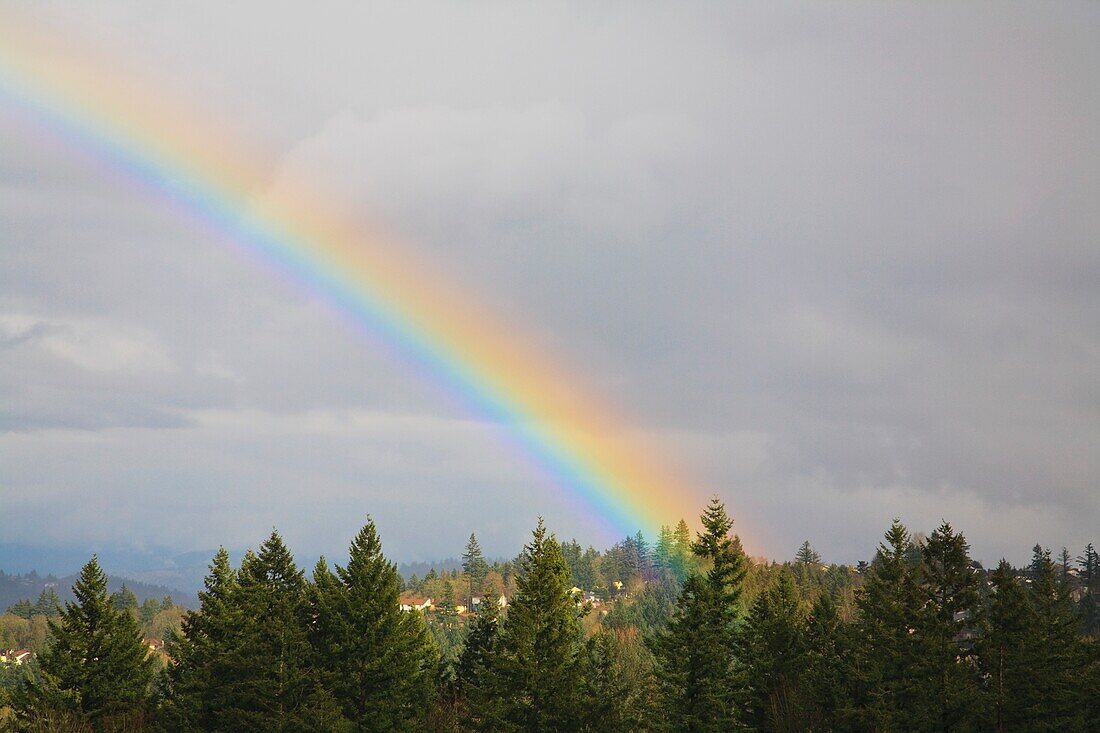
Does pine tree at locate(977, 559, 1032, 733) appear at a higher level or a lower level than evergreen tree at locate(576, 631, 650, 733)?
higher

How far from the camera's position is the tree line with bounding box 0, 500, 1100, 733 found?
6347 centimetres

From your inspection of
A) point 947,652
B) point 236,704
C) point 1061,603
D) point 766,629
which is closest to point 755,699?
point 766,629

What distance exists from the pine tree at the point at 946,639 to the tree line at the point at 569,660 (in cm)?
15

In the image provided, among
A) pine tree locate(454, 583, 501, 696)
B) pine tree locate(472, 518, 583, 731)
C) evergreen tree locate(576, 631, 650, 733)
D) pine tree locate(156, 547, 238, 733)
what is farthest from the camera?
pine tree locate(454, 583, 501, 696)

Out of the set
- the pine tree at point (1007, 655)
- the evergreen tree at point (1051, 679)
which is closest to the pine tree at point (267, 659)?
the pine tree at point (1007, 655)

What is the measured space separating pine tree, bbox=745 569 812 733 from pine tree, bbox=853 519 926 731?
7.97 metres

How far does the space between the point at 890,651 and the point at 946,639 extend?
5.16m

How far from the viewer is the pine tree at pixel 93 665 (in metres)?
71.1

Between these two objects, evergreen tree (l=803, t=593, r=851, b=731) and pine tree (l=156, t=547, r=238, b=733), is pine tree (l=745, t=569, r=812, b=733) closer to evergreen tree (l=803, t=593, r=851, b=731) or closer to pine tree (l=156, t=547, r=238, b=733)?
evergreen tree (l=803, t=593, r=851, b=731)

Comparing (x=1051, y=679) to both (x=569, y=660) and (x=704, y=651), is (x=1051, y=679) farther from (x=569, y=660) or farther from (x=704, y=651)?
(x=569, y=660)

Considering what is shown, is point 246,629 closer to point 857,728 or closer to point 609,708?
point 609,708

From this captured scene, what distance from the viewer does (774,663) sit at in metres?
74.8

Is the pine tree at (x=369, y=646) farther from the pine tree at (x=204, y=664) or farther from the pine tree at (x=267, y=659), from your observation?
the pine tree at (x=204, y=664)

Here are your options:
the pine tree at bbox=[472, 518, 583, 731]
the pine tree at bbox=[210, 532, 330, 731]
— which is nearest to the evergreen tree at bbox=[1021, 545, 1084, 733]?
the pine tree at bbox=[472, 518, 583, 731]
